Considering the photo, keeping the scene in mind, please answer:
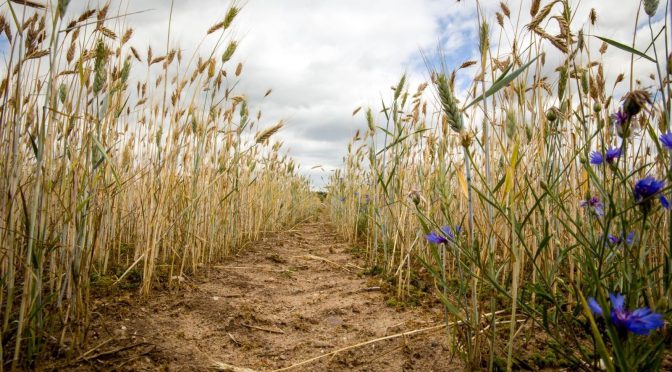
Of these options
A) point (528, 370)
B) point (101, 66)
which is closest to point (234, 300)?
point (101, 66)

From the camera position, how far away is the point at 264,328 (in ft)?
6.01

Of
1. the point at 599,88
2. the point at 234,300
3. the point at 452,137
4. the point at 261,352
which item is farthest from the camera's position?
the point at 452,137

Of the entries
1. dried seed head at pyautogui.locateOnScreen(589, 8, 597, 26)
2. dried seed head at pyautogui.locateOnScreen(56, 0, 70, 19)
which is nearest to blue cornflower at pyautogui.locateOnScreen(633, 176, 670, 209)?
dried seed head at pyautogui.locateOnScreen(589, 8, 597, 26)

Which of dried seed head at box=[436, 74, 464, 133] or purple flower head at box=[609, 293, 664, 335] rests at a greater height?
dried seed head at box=[436, 74, 464, 133]

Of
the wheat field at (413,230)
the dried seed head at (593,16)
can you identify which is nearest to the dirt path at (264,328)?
the wheat field at (413,230)

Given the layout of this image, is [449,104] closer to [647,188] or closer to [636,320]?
[647,188]

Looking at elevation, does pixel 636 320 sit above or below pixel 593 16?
below

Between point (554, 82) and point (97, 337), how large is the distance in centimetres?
237

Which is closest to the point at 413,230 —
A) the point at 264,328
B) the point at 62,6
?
the point at 264,328

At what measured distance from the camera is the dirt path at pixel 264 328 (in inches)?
54.9

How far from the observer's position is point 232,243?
3549 millimetres

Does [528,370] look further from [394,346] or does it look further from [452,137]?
[452,137]

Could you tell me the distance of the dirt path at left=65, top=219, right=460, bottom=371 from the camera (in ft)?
4.58

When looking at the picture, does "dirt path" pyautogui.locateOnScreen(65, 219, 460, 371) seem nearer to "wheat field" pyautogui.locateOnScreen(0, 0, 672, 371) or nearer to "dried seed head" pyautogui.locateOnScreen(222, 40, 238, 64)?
"wheat field" pyautogui.locateOnScreen(0, 0, 672, 371)
